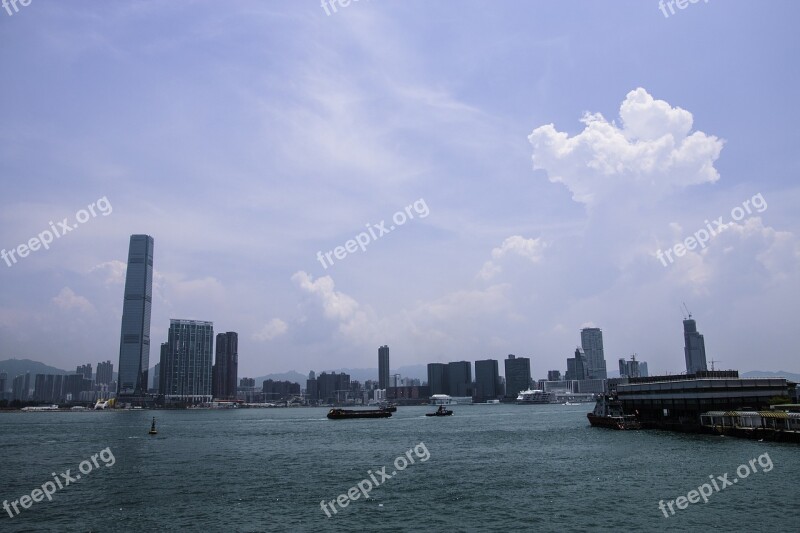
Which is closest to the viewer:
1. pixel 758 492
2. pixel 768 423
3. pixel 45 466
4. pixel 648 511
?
pixel 648 511

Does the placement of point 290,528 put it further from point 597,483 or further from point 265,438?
point 265,438

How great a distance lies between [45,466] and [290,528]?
5223 centimetres

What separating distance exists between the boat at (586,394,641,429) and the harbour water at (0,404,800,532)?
79.0 ft

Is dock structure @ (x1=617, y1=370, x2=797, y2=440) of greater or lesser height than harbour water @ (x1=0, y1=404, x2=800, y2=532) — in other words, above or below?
above

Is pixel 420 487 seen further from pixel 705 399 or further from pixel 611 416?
pixel 611 416

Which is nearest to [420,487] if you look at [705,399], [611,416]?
[705,399]

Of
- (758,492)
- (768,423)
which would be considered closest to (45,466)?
(758,492)

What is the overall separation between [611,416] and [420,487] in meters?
86.6

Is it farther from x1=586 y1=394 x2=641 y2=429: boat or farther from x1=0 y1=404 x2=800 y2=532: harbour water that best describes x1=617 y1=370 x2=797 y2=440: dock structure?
x1=0 y1=404 x2=800 y2=532: harbour water

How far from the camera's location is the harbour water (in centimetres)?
4262

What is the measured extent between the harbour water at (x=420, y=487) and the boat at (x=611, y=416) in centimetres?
2408

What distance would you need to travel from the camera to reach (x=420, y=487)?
5678cm

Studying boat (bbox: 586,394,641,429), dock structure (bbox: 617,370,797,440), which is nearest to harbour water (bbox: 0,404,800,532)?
dock structure (bbox: 617,370,797,440)

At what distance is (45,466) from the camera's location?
75375 mm
